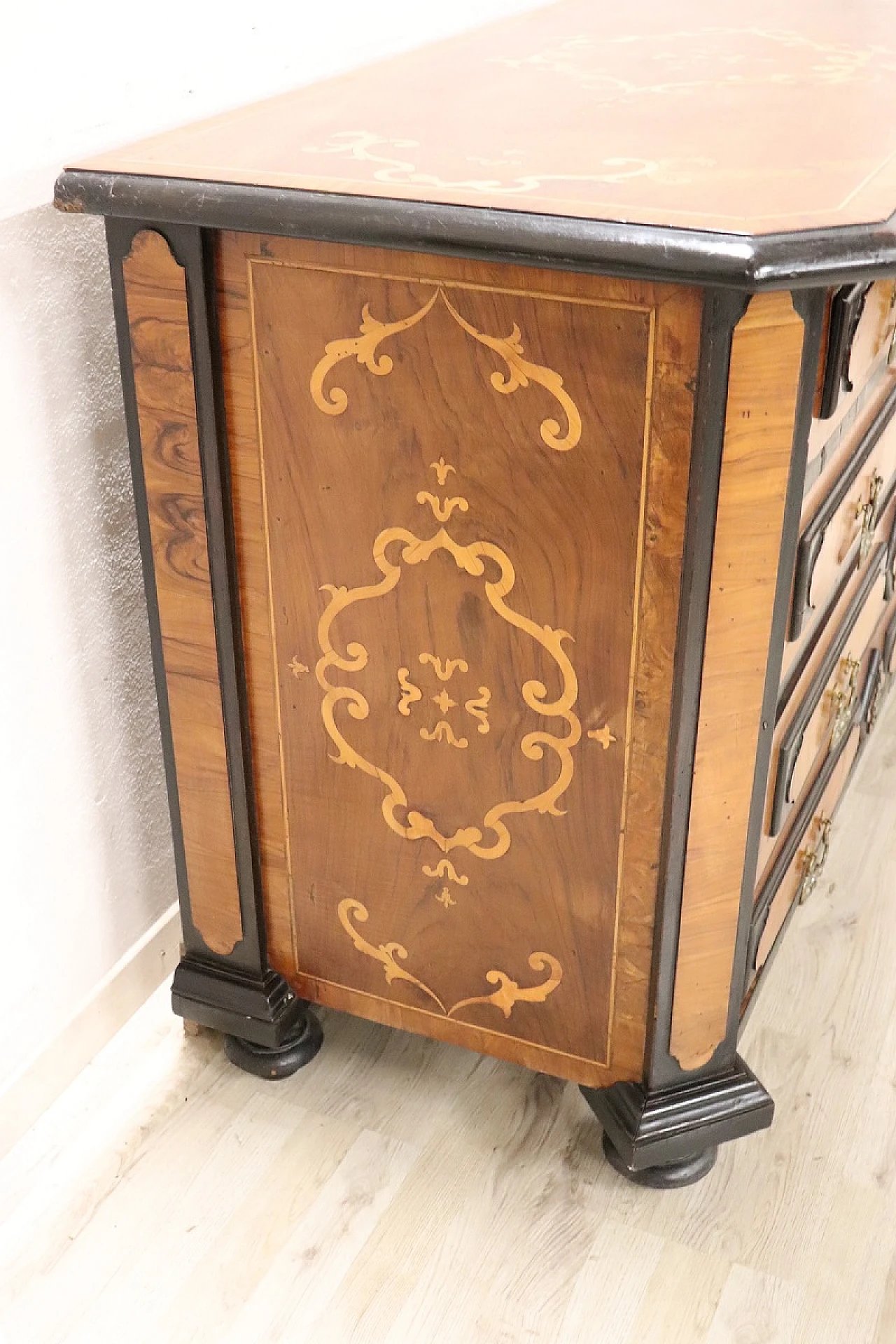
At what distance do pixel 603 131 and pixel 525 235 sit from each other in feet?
1.11

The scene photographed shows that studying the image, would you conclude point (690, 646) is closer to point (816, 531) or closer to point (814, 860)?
point (816, 531)

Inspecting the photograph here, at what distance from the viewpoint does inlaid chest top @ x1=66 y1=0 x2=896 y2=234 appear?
1048mm

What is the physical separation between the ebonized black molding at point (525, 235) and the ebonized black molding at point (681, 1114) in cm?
83

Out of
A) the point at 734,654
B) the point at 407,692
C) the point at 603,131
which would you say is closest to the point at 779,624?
the point at 734,654

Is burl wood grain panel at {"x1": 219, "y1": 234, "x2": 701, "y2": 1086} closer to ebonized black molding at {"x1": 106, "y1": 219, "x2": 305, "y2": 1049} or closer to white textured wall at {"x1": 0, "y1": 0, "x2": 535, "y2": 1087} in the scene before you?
ebonized black molding at {"x1": 106, "y1": 219, "x2": 305, "y2": 1049}

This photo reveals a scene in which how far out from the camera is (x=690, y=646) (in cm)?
114

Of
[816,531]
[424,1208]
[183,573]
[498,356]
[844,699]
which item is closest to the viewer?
[498,356]

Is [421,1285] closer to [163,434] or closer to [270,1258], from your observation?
[270,1258]

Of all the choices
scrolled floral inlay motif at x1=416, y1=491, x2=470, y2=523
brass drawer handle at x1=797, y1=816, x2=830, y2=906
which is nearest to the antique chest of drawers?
scrolled floral inlay motif at x1=416, y1=491, x2=470, y2=523

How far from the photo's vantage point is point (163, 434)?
50.0 inches

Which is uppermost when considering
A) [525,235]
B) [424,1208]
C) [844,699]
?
[525,235]

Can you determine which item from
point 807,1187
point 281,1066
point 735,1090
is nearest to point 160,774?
point 281,1066

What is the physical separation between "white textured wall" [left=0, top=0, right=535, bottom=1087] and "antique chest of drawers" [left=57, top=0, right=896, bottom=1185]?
120 millimetres

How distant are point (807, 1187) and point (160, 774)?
89cm
